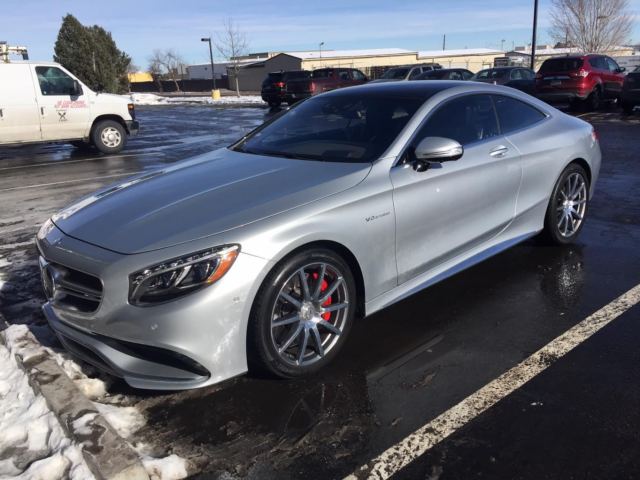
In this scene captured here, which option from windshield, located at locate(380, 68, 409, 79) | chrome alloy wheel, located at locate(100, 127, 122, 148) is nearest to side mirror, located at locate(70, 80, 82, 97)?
chrome alloy wheel, located at locate(100, 127, 122, 148)

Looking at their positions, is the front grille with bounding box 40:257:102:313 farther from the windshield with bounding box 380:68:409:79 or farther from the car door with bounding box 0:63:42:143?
the windshield with bounding box 380:68:409:79

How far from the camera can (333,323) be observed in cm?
330

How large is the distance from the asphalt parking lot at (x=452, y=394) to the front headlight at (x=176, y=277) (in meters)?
0.68

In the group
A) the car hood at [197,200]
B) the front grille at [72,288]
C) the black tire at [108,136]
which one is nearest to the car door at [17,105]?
the black tire at [108,136]

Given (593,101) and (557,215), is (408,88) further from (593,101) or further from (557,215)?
(593,101)

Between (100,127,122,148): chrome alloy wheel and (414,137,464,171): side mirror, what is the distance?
424 inches

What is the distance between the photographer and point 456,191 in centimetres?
386

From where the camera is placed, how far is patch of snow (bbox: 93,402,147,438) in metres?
2.80

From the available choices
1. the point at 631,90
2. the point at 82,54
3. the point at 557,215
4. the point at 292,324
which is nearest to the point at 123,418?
the point at 292,324

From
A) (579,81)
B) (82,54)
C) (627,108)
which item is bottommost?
(627,108)

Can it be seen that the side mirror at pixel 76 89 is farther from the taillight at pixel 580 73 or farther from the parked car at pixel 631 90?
the parked car at pixel 631 90

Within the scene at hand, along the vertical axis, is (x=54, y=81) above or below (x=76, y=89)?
above

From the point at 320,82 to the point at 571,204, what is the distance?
2142cm

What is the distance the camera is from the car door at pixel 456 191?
355 cm
